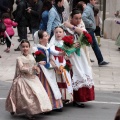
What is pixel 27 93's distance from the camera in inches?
319

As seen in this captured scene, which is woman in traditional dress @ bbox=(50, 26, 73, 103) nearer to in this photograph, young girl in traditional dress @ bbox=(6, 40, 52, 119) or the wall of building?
young girl in traditional dress @ bbox=(6, 40, 52, 119)

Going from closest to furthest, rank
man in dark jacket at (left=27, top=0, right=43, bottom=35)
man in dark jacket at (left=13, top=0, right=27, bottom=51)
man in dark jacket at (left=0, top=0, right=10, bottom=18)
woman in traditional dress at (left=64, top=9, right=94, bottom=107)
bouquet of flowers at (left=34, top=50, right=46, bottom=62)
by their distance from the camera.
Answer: bouquet of flowers at (left=34, top=50, right=46, bottom=62)
woman in traditional dress at (left=64, top=9, right=94, bottom=107)
man in dark jacket at (left=27, top=0, right=43, bottom=35)
man in dark jacket at (left=13, top=0, right=27, bottom=51)
man in dark jacket at (left=0, top=0, right=10, bottom=18)

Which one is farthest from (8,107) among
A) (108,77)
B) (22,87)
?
(108,77)

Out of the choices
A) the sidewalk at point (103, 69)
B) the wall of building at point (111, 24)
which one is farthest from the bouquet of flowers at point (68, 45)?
the wall of building at point (111, 24)

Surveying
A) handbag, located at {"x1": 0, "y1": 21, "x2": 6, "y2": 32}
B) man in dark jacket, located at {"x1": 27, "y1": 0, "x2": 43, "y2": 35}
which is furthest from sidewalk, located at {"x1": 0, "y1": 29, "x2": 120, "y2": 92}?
man in dark jacket, located at {"x1": 27, "y1": 0, "x2": 43, "y2": 35}

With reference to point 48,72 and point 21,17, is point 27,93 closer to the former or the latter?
point 48,72

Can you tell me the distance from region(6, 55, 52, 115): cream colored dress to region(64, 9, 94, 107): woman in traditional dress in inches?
35.4

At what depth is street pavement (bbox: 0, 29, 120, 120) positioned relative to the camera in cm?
865

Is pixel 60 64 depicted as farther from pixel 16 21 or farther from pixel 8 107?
pixel 16 21

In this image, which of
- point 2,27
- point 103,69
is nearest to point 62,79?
point 103,69

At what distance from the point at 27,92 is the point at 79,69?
120cm

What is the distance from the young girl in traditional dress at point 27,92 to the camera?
809 cm

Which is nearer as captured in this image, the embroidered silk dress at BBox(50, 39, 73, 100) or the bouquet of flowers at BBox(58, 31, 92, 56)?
the bouquet of flowers at BBox(58, 31, 92, 56)

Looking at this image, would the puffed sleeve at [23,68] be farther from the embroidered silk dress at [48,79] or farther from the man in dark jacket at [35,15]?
the man in dark jacket at [35,15]
